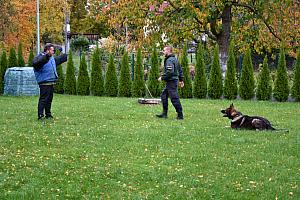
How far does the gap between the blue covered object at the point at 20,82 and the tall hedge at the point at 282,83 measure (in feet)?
26.2

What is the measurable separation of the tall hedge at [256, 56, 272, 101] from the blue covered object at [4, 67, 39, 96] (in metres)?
7.46

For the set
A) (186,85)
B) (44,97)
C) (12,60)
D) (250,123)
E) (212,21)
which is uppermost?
(212,21)

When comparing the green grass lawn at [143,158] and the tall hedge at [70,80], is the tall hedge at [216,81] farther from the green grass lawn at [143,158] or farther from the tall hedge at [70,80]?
the green grass lawn at [143,158]

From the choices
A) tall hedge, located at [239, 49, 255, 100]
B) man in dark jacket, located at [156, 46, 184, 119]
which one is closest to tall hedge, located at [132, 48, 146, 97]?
tall hedge, located at [239, 49, 255, 100]

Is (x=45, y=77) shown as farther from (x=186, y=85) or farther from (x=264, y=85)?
(x=264, y=85)

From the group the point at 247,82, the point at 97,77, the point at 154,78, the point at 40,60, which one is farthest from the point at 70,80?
the point at 40,60

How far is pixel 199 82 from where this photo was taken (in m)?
17.2

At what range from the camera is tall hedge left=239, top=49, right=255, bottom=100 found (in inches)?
663

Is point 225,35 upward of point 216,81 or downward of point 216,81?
upward

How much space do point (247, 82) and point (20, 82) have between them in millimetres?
7479

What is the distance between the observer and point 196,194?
222 inches

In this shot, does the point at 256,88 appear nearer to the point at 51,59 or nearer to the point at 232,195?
the point at 51,59

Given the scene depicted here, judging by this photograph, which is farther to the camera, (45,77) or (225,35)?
(225,35)

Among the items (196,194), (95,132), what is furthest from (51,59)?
(196,194)
